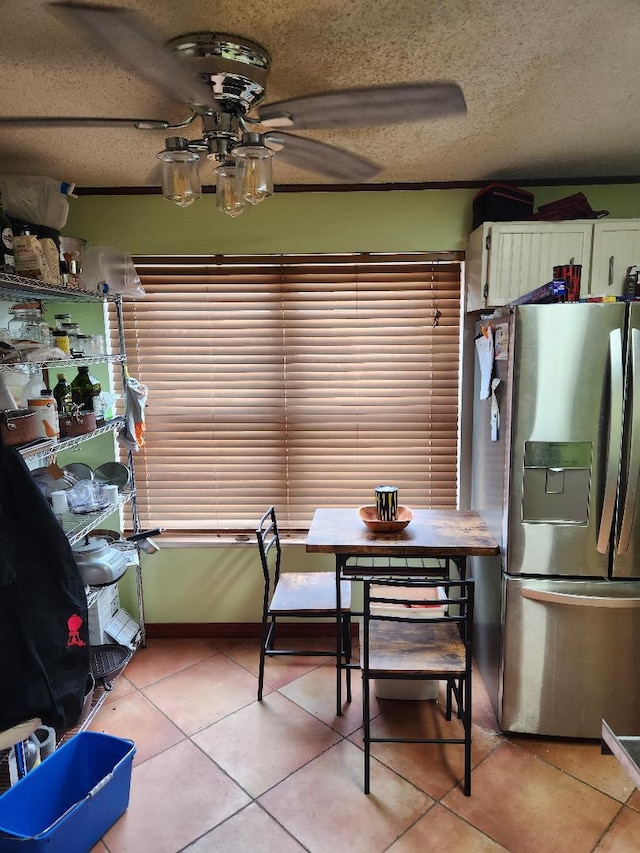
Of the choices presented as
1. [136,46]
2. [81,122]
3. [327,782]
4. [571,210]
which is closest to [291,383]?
[571,210]

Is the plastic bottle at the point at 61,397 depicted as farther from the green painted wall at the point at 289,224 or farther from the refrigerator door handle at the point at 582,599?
the refrigerator door handle at the point at 582,599

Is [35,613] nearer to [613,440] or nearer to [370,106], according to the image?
[370,106]

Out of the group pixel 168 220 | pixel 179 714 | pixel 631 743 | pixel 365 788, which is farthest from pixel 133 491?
pixel 631 743

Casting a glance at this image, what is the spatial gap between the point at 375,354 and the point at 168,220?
131 centimetres

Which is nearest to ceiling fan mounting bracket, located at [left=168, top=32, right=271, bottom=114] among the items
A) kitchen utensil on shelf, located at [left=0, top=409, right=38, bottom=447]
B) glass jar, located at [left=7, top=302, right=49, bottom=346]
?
kitchen utensil on shelf, located at [left=0, top=409, right=38, bottom=447]

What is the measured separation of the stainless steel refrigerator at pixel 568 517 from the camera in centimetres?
204

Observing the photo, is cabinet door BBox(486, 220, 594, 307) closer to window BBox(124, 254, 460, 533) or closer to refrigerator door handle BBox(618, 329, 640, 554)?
window BBox(124, 254, 460, 533)

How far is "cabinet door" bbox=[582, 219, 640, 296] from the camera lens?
8.09ft

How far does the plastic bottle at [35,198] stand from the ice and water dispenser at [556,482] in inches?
86.0

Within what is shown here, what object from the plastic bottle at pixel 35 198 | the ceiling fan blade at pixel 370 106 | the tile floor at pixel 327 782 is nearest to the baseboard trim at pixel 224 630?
the tile floor at pixel 327 782

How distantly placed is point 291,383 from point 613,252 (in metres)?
1.70

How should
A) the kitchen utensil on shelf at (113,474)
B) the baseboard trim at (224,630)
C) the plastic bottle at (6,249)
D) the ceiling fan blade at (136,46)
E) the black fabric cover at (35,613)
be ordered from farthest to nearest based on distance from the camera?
the baseboard trim at (224,630), the kitchen utensil on shelf at (113,474), the plastic bottle at (6,249), the black fabric cover at (35,613), the ceiling fan blade at (136,46)

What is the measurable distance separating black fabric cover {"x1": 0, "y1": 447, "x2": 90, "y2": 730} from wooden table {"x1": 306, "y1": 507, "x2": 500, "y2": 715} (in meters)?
0.95

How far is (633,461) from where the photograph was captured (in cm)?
205
